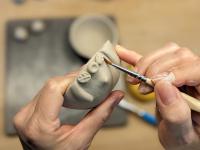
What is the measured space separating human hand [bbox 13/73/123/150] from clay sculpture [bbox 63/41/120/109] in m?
0.02

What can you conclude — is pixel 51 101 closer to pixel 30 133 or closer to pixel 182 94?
pixel 30 133

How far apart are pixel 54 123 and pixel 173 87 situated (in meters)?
0.21

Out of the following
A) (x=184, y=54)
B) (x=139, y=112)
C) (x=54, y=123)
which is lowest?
(x=139, y=112)

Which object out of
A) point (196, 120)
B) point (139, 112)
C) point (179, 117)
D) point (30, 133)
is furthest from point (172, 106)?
point (139, 112)

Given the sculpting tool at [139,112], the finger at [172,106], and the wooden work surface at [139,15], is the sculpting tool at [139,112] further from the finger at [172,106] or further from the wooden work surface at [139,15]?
the finger at [172,106]

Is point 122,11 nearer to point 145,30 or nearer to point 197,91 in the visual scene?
point 145,30

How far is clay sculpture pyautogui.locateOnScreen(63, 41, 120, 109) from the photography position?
65cm

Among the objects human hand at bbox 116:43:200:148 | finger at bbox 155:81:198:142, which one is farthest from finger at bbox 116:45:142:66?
finger at bbox 155:81:198:142

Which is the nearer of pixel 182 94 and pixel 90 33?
pixel 182 94

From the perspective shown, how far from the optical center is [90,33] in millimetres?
1060

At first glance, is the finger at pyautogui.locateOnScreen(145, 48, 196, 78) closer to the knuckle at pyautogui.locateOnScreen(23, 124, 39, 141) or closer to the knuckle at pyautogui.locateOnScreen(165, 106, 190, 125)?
the knuckle at pyautogui.locateOnScreen(165, 106, 190, 125)

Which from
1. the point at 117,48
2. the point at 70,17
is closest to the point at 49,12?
the point at 70,17

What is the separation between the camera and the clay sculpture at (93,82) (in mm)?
649

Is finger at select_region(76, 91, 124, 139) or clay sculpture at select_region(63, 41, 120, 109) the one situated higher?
clay sculpture at select_region(63, 41, 120, 109)
